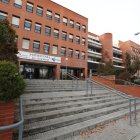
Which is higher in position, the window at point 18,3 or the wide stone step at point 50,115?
the window at point 18,3

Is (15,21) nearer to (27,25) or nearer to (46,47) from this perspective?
(27,25)

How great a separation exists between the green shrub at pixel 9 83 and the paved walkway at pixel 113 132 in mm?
2581

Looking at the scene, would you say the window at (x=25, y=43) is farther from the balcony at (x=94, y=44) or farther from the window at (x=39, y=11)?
the balcony at (x=94, y=44)

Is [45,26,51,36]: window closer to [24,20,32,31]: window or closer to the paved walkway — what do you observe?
[24,20,32,31]: window

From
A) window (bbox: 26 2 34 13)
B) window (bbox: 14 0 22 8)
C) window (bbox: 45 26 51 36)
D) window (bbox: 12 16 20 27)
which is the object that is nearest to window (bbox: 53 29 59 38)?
window (bbox: 45 26 51 36)

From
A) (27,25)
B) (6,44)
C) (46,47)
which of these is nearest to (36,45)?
(46,47)

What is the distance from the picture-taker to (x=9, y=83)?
355 centimetres

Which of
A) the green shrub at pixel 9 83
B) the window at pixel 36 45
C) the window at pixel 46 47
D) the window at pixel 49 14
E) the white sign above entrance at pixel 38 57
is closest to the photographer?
the green shrub at pixel 9 83

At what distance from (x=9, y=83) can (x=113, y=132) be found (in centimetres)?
415

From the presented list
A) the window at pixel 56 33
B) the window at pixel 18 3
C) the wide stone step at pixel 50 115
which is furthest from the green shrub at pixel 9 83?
the window at pixel 56 33

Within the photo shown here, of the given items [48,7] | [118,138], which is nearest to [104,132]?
[118,138]

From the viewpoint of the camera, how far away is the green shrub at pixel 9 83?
137 inches

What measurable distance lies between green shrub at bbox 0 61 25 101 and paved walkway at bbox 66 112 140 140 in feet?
8.47

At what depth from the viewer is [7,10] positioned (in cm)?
2234
